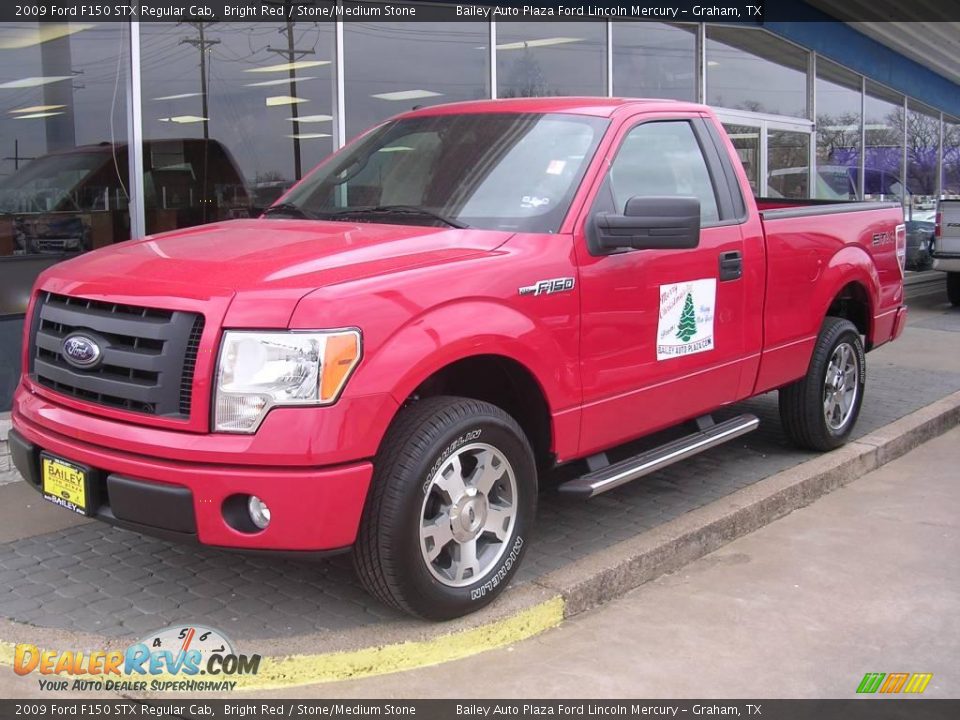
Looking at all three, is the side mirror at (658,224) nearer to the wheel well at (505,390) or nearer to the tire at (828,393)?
the wheel well at (505,390)

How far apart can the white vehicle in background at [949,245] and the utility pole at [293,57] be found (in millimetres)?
9349

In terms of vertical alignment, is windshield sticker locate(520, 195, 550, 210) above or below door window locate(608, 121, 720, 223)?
below

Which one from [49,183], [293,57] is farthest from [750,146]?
[49,183]

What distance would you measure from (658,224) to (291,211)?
1801 mm

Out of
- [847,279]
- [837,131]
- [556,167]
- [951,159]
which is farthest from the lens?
[951,159]

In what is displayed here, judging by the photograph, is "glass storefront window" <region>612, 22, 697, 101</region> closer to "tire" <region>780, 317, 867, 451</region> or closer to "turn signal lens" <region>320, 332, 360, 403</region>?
"tire" <region>780, 317, 867, 451</region>

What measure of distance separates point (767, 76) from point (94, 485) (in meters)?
12.8

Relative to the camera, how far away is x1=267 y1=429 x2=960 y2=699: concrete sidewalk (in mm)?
3555

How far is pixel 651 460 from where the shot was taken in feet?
15.4

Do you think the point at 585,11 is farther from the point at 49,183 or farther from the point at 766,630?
the point at 766,630

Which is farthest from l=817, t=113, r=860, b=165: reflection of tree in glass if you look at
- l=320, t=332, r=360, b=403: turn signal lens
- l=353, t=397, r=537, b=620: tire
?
l=320, t=332, r=360, b=403: turn signal lens

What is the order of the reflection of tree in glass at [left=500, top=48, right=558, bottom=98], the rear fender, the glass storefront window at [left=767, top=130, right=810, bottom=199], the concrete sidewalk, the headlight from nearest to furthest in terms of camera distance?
1. the headlight
2. the concrete sidewalk
3. the rear fender
4. the reflection of tree in glass at [left=500, top=48, right=558, bottom=98]
5. the glass storefront window at [left=767, top=130, right=810, bottom=199]

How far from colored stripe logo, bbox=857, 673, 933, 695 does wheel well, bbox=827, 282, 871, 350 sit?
309 centimetres
